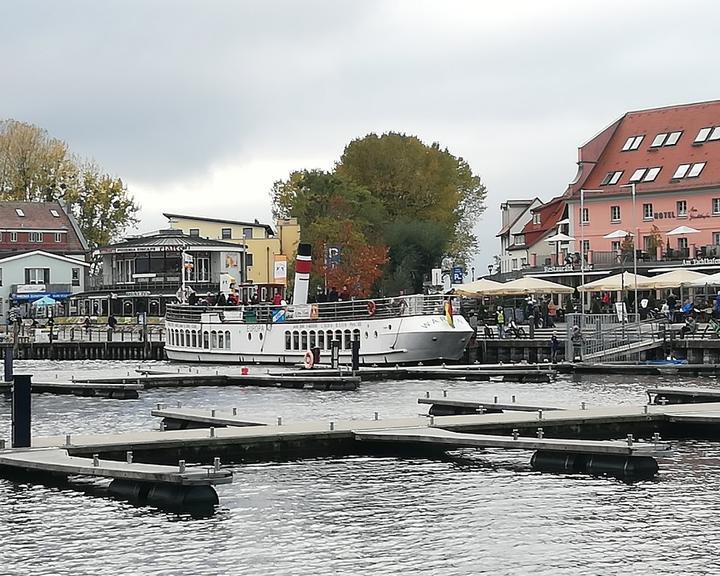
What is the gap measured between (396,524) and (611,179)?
7573 cm

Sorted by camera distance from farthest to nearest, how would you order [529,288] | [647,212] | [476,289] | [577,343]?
[647,212] < [476,289] < [529,288] < [577,343]

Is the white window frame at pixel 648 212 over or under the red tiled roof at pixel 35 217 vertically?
under

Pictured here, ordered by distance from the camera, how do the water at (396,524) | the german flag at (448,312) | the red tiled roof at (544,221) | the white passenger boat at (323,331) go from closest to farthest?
the water at (396,524) < the german flag at (448,312) < the white passenger boat at (323,331) < the red tiled roof at (544,221)

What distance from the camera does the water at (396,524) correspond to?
21.2 m

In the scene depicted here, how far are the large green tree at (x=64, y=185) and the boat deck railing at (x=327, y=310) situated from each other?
54.6 m

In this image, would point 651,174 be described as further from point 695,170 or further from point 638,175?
point 695,170

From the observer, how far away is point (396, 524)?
2405 centimetres

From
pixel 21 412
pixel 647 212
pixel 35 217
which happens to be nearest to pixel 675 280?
pixel 647 212

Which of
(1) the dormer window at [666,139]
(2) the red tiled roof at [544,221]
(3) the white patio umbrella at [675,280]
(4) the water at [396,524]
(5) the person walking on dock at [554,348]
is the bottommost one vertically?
(4) the water at [396,524]

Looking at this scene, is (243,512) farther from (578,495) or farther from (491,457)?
(491,457)

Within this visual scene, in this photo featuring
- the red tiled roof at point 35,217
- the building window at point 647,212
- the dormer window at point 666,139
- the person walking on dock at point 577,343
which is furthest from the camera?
the red tiled roof at point 35,217

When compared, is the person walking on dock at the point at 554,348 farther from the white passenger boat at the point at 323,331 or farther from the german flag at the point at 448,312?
the german flag at the point at 448,312

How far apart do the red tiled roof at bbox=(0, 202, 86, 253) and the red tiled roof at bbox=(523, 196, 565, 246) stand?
1579 inches

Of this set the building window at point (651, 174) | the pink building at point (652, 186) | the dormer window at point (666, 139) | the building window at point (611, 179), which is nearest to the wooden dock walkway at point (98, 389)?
the pink building at point (652, 186)
